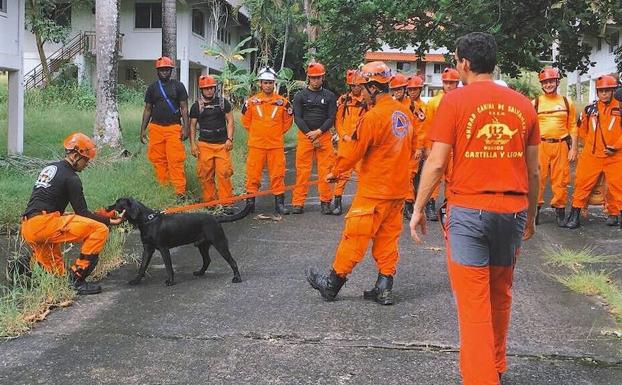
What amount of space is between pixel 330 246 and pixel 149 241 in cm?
229

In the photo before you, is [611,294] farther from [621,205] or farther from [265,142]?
[265,142]

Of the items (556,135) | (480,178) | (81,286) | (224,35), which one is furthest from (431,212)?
(224,35)

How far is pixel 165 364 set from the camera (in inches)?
161

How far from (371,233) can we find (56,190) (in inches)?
102

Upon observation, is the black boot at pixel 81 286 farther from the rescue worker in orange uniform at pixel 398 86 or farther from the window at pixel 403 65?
the window at pixel 403 65

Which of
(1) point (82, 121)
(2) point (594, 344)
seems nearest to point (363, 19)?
(1) point (82, 121)

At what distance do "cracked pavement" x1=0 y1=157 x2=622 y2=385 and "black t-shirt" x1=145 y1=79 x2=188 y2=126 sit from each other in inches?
120

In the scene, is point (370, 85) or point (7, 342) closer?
point (7, 342)

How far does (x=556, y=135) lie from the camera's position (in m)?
8.59

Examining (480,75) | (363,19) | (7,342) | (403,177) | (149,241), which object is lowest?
(7,342)

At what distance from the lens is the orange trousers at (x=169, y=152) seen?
910 centimetres

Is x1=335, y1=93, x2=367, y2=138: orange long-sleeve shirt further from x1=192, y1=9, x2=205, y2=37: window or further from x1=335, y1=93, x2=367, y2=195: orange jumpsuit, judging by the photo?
x1=192, y1=9, x2=205, y2=37: window

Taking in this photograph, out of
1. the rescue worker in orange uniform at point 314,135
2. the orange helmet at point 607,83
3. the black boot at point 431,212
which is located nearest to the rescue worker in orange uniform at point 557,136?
the orange helmet at point 607,83

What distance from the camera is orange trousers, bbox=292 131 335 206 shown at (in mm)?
9352
